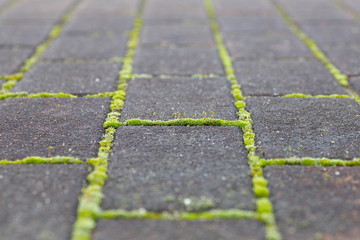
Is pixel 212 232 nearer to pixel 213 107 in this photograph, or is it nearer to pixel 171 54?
pixel 213 107

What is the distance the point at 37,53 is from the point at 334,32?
4.62m

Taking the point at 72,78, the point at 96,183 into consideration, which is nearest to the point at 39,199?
the point at 96,183

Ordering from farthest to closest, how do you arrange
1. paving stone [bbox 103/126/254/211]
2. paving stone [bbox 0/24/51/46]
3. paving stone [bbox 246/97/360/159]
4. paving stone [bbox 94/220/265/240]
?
1. paving stone [bbox 0/24/51/46]
2. paving stone [bbox 246/97/360/159]
3. paving stone [bbox 103/126/254/211]
4. paving stone [bbox 94/220/265/240]

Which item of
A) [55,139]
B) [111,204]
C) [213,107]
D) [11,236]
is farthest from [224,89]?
[11,236]

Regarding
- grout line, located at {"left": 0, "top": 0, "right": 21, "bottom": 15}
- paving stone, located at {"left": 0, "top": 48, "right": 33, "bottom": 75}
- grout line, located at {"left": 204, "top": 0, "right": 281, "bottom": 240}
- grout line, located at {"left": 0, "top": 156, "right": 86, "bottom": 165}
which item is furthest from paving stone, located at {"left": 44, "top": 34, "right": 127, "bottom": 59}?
grout line, located at {"left": 0, "top": 156, "right": 86, "bottom": 165}

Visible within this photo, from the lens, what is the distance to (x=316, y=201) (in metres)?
2.92

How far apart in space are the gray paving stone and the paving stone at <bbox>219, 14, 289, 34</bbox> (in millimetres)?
2534

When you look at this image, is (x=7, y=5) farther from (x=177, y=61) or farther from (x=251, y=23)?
(x=177, y=61)

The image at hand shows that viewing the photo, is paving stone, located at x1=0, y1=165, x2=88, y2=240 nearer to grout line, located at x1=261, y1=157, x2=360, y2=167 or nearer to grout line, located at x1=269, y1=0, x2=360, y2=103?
grout line, located at x1=261, y1=157, x2=360, y2=167

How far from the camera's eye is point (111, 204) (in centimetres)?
289

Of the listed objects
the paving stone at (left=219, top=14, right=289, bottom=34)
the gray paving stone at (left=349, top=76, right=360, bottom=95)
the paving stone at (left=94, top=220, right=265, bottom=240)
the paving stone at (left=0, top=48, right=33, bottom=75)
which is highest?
the paving stone at (left=94, top=220, right=265, bottom=240)

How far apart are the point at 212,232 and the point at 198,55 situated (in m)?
3.91

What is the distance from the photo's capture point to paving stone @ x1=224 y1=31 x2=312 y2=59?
627cm

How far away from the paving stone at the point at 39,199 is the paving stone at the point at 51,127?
0.27 meters
